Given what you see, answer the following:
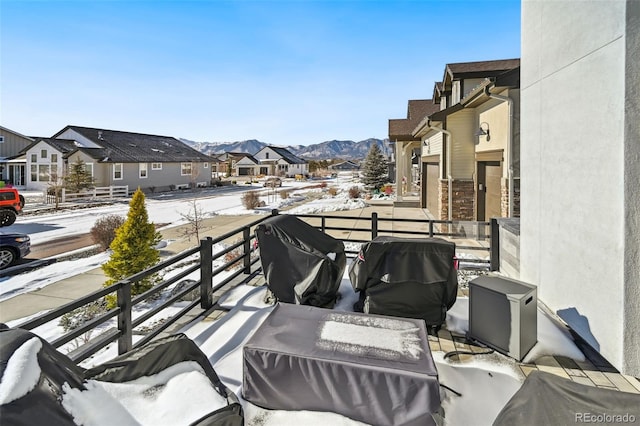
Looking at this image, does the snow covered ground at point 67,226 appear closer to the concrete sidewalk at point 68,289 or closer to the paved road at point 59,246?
the concrete sidewalk at point 68,289

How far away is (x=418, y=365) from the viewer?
111 inches

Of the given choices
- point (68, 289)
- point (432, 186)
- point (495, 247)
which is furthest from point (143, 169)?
point (495, 247)

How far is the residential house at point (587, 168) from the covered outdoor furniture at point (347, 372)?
2100 millimetres

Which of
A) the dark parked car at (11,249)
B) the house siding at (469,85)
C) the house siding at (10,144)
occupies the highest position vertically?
the house siding at (10,144)

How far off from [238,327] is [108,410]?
8.89 feet

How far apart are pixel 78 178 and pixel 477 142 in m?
30.3

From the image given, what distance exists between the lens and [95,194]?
97.6 feet

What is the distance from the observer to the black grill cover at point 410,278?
4.54 metres

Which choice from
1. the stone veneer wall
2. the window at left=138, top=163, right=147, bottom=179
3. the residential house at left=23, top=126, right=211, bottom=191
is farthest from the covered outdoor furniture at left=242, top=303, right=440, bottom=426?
the window at left=138, top=163, right=147, bottom=179

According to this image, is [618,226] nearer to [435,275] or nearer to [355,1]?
[435,275]

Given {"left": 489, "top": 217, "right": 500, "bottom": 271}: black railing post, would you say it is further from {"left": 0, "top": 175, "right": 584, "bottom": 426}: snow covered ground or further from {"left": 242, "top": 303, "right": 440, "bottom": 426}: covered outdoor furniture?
{"left": 242, "top": 303, "right": 440, "bottom": 426}: covered outdoor furniture

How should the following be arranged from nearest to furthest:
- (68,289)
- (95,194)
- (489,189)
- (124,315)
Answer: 1. (124,315)
2. (68,289)
3. (489,189)
4. (95,194)

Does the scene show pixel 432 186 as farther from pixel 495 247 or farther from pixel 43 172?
pixel 43 172

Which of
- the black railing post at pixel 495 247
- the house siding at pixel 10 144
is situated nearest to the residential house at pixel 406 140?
the black railing post at pixel 495 247
